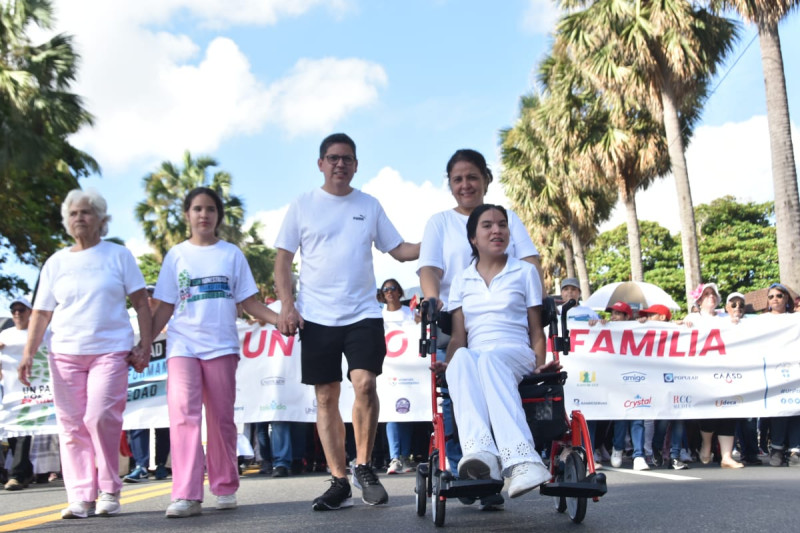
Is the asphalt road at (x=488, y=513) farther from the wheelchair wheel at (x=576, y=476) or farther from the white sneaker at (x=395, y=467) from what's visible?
the white sneaker at (x=395, y=467)

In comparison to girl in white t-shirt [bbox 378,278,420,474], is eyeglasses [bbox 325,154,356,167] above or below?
above

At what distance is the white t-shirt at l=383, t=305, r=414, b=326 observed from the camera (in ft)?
34.4

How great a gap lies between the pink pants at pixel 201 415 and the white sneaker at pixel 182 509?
0.46 ft

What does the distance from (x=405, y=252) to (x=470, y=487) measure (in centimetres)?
226

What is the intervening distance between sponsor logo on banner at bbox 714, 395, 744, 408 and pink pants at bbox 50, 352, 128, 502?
21.2ft

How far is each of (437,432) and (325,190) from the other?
6.12 ft

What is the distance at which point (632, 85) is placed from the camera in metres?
22.2

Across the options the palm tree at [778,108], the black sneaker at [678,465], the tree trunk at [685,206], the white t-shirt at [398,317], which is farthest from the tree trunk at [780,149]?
the white t-shirt at [398,317]

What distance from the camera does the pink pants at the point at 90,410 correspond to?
5.73 m

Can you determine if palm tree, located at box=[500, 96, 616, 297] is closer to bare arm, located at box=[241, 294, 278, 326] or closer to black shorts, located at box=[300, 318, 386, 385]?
bare arm, located at box=[241, 294, 278, 326]

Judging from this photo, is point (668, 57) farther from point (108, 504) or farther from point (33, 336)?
point (108, 504)

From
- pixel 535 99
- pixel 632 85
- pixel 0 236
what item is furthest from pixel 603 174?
pixel 0 236

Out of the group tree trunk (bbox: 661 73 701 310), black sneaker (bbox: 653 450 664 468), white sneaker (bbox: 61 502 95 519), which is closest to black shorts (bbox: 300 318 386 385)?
white sneaker (bbox: 61 502 95 519)

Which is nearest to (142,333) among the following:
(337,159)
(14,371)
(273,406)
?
(337,159)
